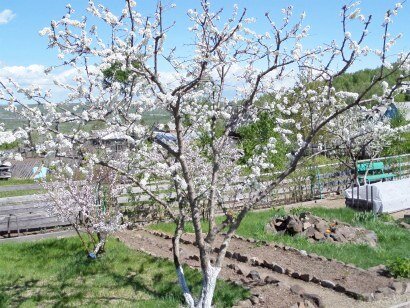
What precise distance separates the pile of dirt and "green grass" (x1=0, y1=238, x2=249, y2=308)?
319 centimetres


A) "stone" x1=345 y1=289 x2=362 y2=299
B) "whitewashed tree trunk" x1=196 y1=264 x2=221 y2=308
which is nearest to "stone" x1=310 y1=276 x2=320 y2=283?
"stone" x1=345 y1=289 x2=362 y2=299

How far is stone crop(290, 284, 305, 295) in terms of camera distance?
622 cm

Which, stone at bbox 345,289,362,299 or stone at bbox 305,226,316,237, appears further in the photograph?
stone at bbox 305,226,316,237

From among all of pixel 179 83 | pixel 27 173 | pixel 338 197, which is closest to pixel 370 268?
pixel 179 83

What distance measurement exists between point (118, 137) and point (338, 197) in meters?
11.8

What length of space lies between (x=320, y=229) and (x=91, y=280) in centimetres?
468

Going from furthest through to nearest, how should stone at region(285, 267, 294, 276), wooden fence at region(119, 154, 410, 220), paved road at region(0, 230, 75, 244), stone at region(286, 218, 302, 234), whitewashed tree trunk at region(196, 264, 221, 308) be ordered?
1. wooden fence at region(119, 154, 410, 220)
2. paved road at region(0, 230, 75, 244)
3. stone at region(286, 218, 302, 234)
4. stone at region(285, 267, 294, 276)
5. whitewashed tree trunk at region(196, 264, 221, 308)

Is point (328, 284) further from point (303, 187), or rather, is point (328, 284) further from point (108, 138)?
point (303, 187)

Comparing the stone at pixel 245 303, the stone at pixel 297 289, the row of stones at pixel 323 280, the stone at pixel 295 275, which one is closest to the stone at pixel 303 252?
the row of stones at pixel 323 280

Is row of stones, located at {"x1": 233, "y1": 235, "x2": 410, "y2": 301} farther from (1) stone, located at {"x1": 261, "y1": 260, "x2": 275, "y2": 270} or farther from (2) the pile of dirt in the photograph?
(2) the pile of dirt

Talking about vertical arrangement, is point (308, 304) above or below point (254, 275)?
below

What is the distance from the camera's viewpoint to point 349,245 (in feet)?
29.3

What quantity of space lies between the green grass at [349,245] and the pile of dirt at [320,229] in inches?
8.3

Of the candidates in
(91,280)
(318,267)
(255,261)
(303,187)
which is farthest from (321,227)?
(303,187)
